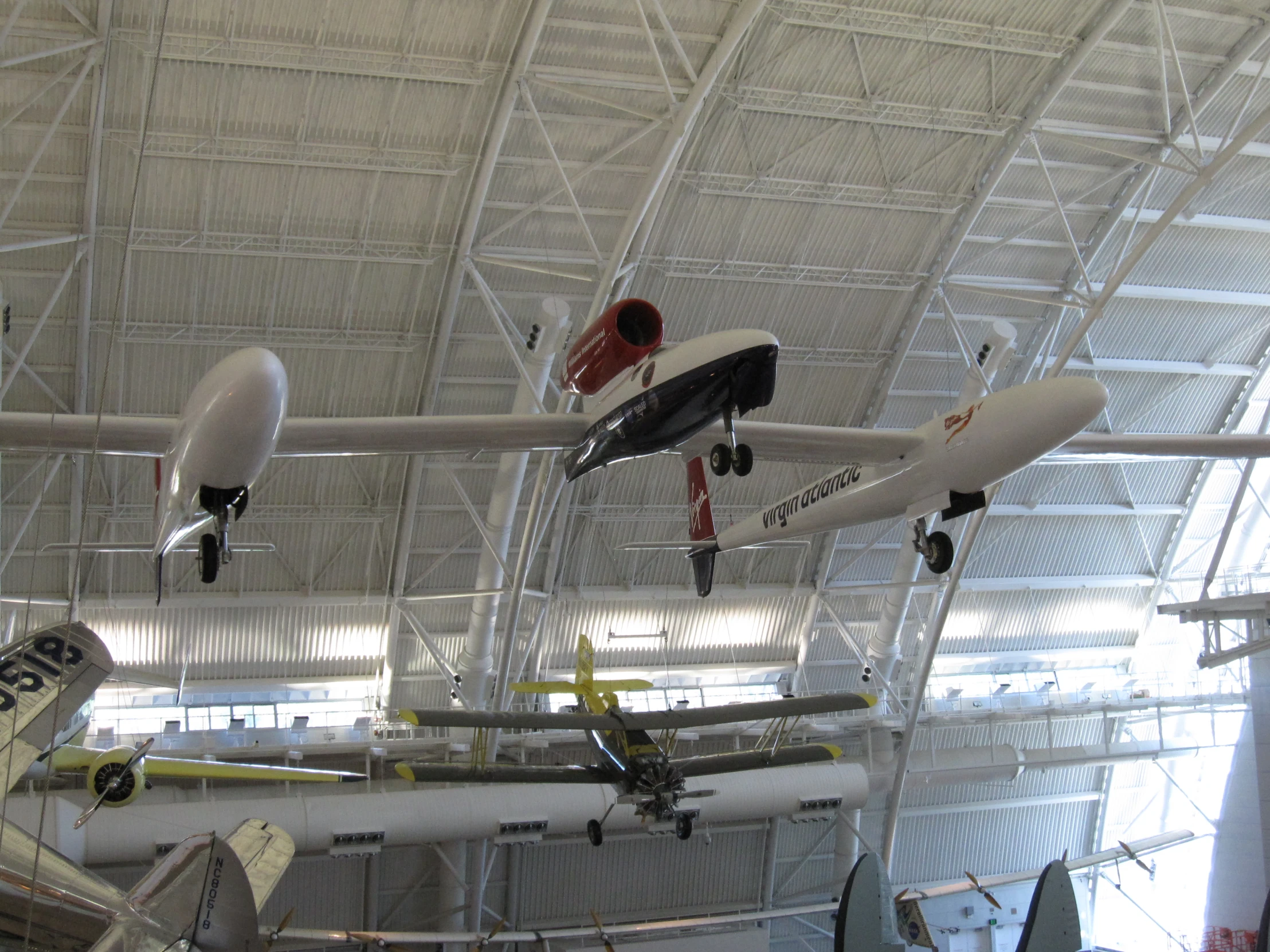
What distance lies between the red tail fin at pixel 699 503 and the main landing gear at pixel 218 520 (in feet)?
20.5

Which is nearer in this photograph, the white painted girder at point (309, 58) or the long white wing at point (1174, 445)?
the long white wing at point (1174, 445)

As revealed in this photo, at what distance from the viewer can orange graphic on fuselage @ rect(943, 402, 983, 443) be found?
981 cm

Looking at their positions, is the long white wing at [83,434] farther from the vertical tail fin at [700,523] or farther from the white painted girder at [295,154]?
the white painted girder at [295,154]

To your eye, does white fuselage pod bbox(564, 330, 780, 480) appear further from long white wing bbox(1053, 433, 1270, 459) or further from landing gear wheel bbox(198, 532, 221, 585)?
long white wing bbox(1053, 433, 1270, 459)

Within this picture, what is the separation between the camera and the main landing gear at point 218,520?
7.48 m

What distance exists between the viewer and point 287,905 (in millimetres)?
22094

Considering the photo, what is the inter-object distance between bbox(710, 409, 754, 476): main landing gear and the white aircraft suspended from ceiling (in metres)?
0.01

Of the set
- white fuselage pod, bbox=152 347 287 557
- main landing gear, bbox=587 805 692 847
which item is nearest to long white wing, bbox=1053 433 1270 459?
white fuselage pod, bbox=152 347 287 557

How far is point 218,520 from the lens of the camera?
25.3 feet

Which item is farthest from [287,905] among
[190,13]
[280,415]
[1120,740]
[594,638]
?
[1120,740]

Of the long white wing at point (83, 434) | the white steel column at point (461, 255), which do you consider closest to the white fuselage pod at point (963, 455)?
the long white wing at point (83, 434)

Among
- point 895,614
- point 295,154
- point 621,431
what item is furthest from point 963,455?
point 895,614

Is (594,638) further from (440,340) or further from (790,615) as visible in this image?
(440,340)

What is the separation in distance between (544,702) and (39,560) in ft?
33.6
